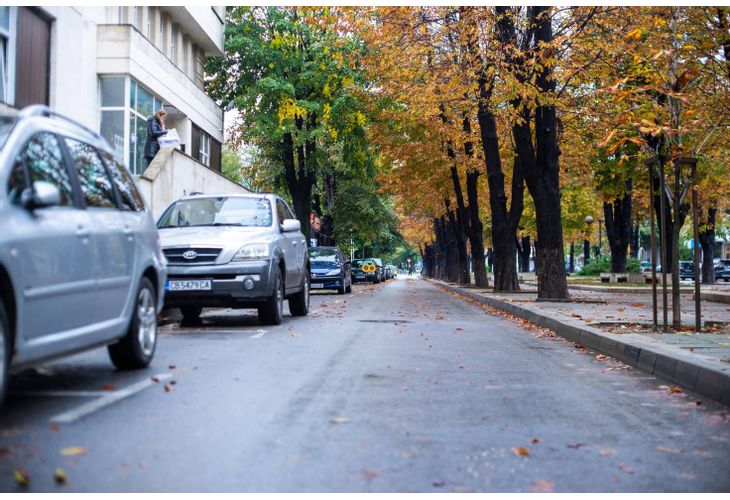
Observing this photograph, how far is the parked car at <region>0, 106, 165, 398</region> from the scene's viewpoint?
5.04 metres

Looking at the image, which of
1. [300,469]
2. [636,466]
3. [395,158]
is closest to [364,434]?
[300,469]

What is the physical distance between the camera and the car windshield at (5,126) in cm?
544

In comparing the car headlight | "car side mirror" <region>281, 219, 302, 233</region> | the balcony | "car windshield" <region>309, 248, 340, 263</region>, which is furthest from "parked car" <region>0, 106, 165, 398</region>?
"car windshield" <region>309, 248, 340, 263</region>

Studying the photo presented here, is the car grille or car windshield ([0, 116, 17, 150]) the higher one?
car windshield ([0, 116, 17, 150])

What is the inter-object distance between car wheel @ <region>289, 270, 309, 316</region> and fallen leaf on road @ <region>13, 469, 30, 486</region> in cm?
1100

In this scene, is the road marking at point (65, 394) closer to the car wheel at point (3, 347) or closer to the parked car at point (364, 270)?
the car wheel at point (3, 347)

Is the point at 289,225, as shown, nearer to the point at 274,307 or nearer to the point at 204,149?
the point at 274,307

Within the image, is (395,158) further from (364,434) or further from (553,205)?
(364,434)

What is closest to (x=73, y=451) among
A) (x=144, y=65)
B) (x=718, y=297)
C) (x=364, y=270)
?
(x=144, y=65)

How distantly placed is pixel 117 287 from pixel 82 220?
0.79m

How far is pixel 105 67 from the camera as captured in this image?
22.0 m

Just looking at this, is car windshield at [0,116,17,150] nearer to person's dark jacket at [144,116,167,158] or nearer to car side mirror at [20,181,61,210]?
car side mirror at [20,181,61,210]

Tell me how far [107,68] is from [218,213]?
35.1ft

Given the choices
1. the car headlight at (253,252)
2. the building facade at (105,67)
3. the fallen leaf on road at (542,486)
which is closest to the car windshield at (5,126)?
the fallen leaf on road at (542,486)
